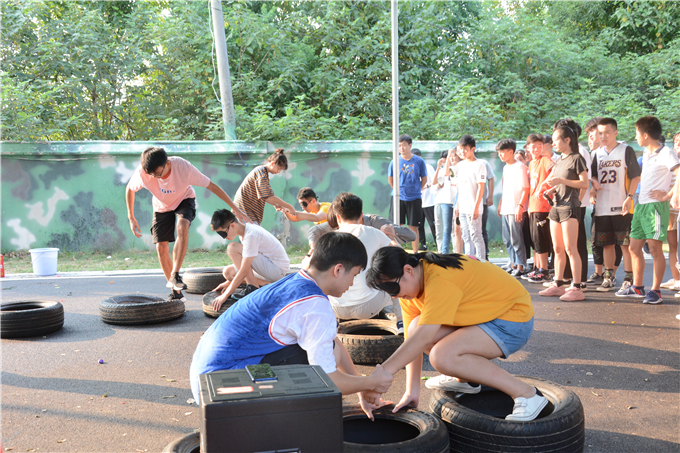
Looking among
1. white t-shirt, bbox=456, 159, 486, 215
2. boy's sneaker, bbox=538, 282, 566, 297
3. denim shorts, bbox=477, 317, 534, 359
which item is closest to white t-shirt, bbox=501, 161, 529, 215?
white t-shirt, bbox=456, 159, 486, 215

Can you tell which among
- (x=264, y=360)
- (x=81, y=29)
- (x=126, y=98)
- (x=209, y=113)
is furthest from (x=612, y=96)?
(x=264, y=360)

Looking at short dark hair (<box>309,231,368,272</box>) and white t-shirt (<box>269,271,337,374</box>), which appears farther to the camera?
short dark hair (<box>309,231,368,272</box>)

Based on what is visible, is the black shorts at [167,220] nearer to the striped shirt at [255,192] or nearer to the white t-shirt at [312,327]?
the striped shirt at [255,192]

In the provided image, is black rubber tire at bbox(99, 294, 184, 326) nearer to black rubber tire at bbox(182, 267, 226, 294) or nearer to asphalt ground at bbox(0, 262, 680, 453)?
asphalt ground at bbox(0, 262, 680, 453)

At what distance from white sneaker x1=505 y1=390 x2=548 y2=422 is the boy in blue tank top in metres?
0.69

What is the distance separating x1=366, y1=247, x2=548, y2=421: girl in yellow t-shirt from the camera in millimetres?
2596

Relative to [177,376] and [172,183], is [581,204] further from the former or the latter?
[177,376]

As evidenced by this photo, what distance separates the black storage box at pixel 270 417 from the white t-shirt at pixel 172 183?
4.42 meters

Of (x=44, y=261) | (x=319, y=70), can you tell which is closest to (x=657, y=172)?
(x=44, y=261)

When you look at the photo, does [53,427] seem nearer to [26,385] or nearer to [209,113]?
[26,385]

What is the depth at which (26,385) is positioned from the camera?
3742mm

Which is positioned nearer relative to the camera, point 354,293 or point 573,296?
point 354,293

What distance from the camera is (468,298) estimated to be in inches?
110

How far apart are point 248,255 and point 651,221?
421cm
